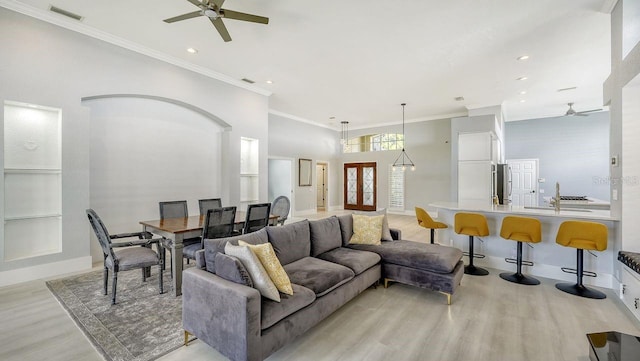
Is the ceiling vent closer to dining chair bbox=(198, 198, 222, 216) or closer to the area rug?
dining chair bbox=(198, 198, 222, 216)

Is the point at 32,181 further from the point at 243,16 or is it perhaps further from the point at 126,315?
the point at 243,16

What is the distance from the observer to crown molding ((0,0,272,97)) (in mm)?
3352

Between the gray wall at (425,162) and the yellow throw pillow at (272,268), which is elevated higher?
the gray wall at (425,162)

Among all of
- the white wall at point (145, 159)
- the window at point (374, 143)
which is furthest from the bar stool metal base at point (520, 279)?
the window at point (374, 143)

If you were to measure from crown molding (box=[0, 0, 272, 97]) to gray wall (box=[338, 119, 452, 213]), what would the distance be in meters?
6.14

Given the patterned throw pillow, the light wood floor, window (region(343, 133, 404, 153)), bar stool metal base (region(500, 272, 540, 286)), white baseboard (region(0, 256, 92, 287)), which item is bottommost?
the light wood floor

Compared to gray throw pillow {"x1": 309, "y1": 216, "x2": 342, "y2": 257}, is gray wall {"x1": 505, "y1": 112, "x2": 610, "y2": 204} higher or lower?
higher

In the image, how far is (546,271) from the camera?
12.7 feet

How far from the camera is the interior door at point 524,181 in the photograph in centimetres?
909

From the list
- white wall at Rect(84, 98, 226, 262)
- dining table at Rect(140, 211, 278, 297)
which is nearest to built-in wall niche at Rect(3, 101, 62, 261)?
white wall at Rect(84, 98, 226, 262)

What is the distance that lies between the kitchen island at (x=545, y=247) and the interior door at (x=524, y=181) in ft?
19.2

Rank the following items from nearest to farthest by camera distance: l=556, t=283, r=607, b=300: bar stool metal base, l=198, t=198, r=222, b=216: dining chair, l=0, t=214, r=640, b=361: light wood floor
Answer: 1. l=0, t=214, r=640, b=361: light wood floor
2. l=556, t=283, r=607, b=300: bar stool metal base
3. l=198, t=198, r=222, b=216: dining chair

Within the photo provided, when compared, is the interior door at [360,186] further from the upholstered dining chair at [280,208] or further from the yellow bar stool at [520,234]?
the yellow bar stool at [520,234]

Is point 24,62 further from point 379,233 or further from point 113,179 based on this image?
point 379,233
